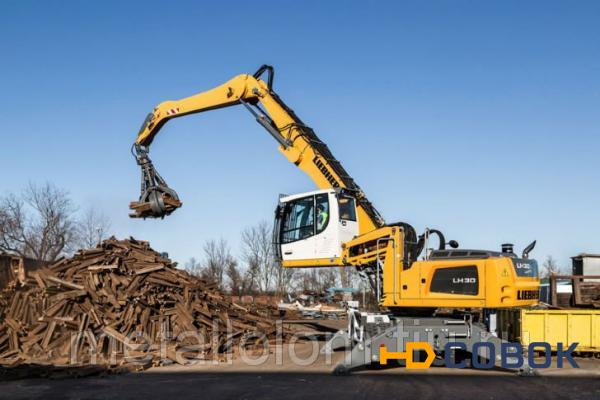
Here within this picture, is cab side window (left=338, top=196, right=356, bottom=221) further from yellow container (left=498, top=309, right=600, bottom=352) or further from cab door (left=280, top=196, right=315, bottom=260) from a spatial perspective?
yellow container (left=498, top=309, right=600, bottom=352)

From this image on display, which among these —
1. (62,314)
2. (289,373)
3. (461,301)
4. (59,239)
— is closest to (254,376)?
(289,373)

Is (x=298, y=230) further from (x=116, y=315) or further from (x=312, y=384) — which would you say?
(x=116, y=315)

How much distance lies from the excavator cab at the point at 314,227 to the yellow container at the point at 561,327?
4.96 m

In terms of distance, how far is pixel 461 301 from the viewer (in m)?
12.2

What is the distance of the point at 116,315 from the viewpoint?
16.2m

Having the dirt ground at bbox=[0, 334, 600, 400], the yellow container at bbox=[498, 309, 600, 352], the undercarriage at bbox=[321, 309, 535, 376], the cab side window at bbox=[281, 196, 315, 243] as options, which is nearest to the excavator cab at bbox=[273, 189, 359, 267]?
the cab side window at bbox=[281, 196, 315, 243]

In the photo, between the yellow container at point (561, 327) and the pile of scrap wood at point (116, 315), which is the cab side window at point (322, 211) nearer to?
the pile of scrap wood at point (116, 315)

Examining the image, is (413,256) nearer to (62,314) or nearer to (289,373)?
(289,373)

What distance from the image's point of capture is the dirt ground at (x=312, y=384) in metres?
10.7

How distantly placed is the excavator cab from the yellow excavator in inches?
0.9

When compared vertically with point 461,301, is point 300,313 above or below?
below

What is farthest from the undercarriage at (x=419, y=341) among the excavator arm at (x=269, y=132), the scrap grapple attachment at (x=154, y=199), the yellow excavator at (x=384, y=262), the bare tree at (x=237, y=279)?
the bare tree at (x=237, y=279)

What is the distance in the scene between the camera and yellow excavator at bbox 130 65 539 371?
12.2 m

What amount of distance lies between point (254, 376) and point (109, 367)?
11.6ft
